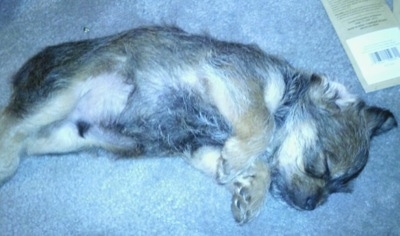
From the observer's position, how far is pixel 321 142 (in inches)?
95.4

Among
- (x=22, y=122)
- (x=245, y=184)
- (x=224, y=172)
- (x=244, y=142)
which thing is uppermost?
(x=22, y=122)

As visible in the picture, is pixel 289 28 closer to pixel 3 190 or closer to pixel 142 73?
pixel 142 73

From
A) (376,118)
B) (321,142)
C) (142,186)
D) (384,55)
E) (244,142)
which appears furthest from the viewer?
(384,55)

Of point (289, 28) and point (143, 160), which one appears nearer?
point (143, 160)

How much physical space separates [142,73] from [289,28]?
113cm

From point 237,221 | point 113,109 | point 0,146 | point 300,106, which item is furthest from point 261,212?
point 0,146

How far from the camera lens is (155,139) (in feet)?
8.24

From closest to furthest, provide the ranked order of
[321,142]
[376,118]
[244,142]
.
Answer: [244,142]
[321,142]
[376,118]

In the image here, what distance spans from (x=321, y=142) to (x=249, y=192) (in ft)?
1.41

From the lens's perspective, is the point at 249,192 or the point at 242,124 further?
the point at 249,192

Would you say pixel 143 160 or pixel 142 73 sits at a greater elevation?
pixel 142 73

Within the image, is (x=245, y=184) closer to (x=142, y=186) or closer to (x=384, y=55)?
(x=142, y=186)

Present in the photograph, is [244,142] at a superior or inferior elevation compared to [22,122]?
inferior

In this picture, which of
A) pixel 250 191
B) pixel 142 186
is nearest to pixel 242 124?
pixel 250 191
